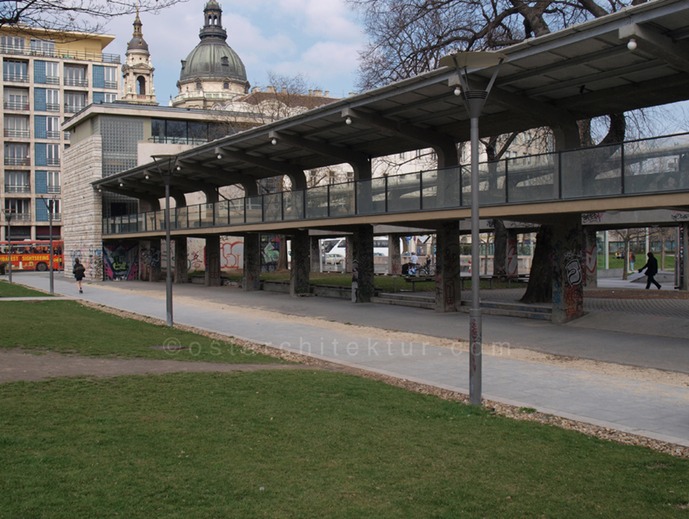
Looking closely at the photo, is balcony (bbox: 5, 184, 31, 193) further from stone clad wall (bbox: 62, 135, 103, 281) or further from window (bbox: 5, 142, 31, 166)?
stone clad wall (bbox: 62, 135, 103, 281)

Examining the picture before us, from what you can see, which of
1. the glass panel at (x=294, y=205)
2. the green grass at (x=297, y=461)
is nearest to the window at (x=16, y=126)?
the glass panel at (x=294, y=205)

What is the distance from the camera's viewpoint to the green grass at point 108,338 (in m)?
13.6

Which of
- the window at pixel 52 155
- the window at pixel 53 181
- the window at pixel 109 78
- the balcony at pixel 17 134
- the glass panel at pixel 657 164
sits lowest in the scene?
the glass panel at pixel 657 164

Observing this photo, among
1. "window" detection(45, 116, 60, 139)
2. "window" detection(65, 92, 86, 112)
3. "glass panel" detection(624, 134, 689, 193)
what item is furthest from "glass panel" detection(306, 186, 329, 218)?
"window" detection(65, 92, 86, 112)

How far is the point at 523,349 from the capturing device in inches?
603

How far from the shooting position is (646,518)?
5.39 m

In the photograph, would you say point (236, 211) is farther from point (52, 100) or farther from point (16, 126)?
point (52, 100)

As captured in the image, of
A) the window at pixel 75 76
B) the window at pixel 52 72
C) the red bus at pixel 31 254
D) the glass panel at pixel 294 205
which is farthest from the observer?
the window at pixel 75 76

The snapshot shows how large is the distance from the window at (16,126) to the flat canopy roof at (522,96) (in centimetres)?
6002

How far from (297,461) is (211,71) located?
113477mm

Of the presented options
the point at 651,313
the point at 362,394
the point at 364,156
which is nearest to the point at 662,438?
the point at 362,394

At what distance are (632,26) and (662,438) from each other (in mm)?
8757

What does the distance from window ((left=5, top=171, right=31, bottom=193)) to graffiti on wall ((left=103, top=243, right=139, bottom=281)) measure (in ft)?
125

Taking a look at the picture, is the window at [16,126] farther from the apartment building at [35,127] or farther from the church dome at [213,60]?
the church dome at [213,60]
